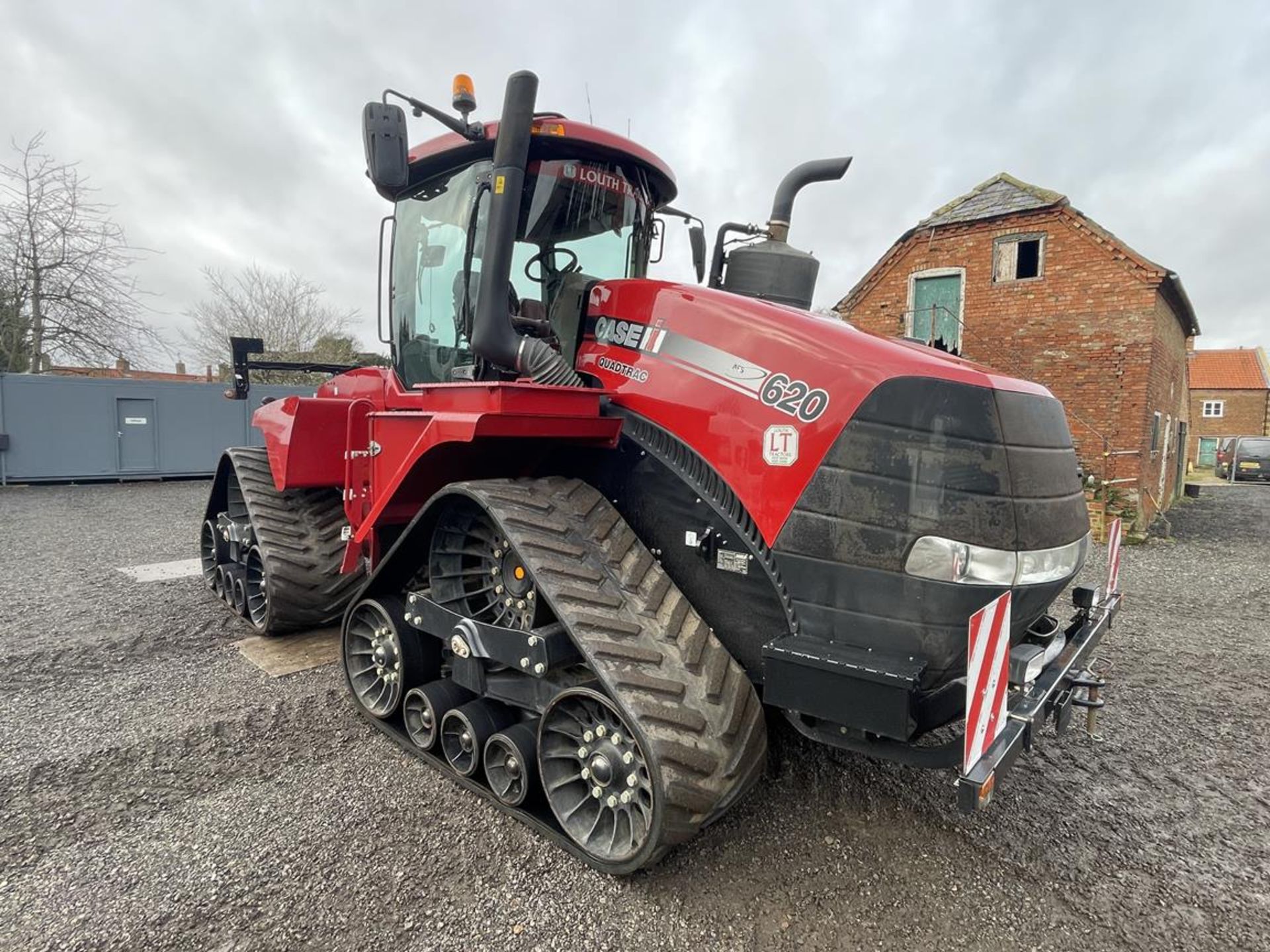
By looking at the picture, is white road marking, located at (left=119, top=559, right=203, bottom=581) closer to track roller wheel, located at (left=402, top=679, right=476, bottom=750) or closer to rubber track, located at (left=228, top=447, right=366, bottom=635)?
rubber track, located at (left=228, top=447, right=366, bottom=635)

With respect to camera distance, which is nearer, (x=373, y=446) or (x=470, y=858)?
(x=470, y=858)

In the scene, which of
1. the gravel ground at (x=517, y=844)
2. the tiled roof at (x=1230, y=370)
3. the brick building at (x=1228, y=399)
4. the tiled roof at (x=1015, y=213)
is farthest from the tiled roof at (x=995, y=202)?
the tiled roof at (x=1230, y=370)

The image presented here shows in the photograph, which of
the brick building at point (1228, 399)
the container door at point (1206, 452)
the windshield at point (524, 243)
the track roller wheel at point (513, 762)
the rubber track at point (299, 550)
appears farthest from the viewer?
the brick building at point (1228, 399)

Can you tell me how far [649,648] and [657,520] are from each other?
21.4 inches

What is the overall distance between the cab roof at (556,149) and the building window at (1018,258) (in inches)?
468

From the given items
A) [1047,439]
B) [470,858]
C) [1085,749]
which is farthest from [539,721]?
[1085,749]

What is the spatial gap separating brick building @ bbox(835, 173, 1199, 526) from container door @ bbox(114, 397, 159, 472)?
15.3 meters

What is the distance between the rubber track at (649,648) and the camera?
2189mm

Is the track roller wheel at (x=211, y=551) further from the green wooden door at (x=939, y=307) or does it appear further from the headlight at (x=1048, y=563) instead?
the green wooden door at (x=939, y=307)

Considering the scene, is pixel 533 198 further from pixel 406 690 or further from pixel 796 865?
pixel 796 865

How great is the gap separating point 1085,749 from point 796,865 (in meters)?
1.99

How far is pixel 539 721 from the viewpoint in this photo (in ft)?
8.57

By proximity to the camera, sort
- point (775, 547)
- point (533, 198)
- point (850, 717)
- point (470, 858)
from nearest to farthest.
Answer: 1. point (850, 717)
2. point (775, 547)
3. point (470, 858)
4. point (533, 198)

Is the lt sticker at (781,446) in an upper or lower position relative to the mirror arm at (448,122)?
lower
